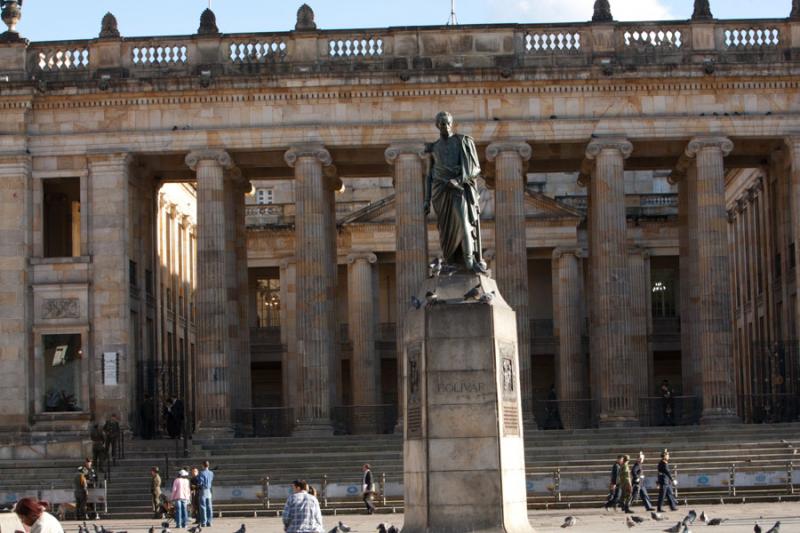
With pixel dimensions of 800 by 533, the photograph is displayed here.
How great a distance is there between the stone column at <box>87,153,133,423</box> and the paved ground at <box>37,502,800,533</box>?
1005 centimetres

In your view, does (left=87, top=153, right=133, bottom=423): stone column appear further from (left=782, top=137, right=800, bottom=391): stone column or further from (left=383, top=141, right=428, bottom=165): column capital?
(left=782, top=137, right=800, bottom=391): stone column

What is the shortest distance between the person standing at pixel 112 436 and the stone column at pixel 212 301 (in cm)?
378

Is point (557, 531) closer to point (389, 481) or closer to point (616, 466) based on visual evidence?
point (616, 466)

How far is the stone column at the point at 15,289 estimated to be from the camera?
5357 cm

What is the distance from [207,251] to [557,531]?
23.1m

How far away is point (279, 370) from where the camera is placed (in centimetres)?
7881

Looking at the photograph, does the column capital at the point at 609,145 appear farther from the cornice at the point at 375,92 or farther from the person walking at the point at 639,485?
the person walking at the point at 639,485

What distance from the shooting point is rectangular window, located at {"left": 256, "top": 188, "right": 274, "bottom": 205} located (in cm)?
8362

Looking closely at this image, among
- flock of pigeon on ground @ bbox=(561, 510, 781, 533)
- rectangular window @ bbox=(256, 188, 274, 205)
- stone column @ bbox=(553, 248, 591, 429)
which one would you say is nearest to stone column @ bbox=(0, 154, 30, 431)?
stone column @ bbox=(553, 248, 591, 429)

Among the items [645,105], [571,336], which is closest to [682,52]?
[645,105]

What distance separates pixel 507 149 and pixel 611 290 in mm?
5400

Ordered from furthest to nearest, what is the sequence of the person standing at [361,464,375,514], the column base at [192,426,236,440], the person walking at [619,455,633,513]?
the column base at [192,426,236,440], the person standing at [361,464,375,514], the person walking at [619,455,633,513]

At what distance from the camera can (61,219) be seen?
60.2 metres

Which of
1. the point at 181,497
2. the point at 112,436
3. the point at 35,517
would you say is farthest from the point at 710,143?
the point at 35,517
